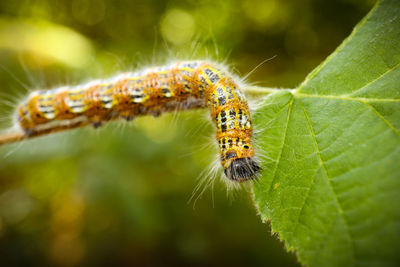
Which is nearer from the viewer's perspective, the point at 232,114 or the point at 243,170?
the point at 243,170

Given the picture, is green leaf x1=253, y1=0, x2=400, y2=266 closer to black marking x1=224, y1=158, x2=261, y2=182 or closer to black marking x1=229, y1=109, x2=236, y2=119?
black marking x1=224, y1=158, x2=261, y2=182

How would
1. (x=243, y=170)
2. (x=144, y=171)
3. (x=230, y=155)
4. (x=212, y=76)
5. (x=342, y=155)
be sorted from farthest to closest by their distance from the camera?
(x=144, y=171) → (x=212, y=76) → (x=230, y=155) → (x=243, y=170) → (x=342, y=155)

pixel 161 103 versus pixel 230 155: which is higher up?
pixel 161 103

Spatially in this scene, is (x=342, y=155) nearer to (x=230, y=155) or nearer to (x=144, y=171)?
(x=230, y=155)

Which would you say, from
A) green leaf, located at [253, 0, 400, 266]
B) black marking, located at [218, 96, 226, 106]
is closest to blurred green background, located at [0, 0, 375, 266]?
black marking, located at [218, 96, 226, 106]

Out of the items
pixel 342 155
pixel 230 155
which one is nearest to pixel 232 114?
pixel 230 155

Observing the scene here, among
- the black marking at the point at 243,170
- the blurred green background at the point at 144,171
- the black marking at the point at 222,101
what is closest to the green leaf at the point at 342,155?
the black marking at the point at 243,170

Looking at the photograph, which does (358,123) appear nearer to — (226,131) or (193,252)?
(226,131)

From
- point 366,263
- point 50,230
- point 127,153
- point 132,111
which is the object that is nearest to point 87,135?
point 127,153
